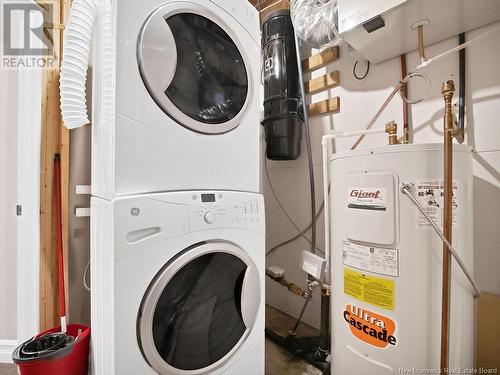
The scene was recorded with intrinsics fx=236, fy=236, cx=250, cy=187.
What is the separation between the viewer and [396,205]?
74cm

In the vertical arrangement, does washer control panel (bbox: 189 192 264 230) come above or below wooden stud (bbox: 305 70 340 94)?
below

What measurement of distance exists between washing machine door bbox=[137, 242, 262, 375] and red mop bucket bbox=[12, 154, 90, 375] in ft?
1.38

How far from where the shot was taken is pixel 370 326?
2.61 feet

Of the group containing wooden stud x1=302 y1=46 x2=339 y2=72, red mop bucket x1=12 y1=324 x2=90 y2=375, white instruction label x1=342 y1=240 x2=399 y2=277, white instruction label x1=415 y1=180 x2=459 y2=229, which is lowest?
red mop bucket x1=12 y1=324 x2=90 y2=375

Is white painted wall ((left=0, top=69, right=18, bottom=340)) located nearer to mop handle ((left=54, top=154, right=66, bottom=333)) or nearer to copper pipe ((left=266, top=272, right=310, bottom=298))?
mop handle ((left=54, top=154, right=66, bottom=333))

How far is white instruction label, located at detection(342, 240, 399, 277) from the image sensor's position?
745 millimetres

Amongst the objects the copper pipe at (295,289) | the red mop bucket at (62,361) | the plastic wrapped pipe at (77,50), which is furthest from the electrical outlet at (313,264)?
the plastic wrapped pipe at (77,50)

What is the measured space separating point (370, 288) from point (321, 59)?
4.20 feet

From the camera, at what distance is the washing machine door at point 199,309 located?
2.19ft

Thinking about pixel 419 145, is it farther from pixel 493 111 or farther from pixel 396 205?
pixel 493 111

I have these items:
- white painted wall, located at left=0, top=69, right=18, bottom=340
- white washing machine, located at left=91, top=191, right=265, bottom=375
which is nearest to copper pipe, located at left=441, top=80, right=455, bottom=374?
white washing machine, located at left=91, top=191, right=265, bottom=375
